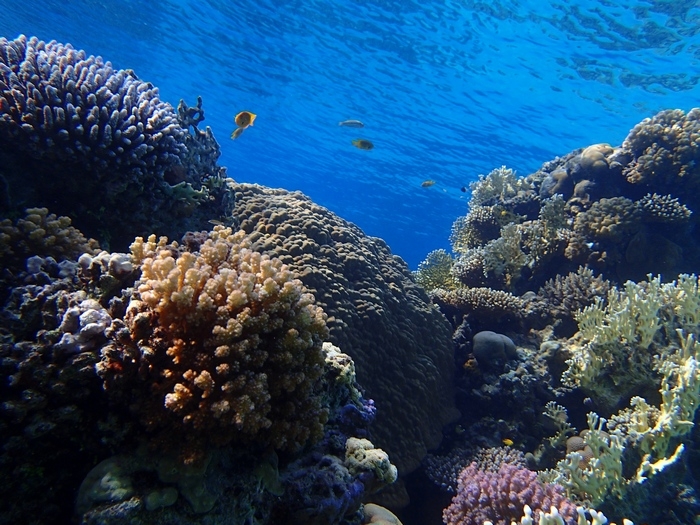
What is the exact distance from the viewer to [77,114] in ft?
12.6

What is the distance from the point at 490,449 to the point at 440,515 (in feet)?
3.88

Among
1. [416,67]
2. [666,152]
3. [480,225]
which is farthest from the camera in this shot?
[416,67]

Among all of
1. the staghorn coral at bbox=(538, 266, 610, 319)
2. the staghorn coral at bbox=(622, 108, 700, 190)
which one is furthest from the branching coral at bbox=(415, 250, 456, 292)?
the staghorn coral at bbox=(622, 108, 700, 190)

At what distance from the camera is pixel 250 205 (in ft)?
22.6

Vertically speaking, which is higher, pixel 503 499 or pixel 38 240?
pixel 38 240

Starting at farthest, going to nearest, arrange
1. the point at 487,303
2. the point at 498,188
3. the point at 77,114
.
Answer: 1. the point at 498,188
2. the point at 487,303
3. the point at 77,114

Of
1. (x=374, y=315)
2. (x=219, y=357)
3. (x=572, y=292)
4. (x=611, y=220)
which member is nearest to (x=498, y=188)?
(x=611, y=220)

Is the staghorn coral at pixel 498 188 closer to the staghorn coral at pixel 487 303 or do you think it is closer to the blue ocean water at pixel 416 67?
the staghorn coral at pixel 487 303

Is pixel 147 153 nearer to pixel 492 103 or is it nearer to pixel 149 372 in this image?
pixel 149 372

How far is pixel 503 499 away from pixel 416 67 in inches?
836

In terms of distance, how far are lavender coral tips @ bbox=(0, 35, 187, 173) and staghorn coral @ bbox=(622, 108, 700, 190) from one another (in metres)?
9.31

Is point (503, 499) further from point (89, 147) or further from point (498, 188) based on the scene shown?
point (498, 188)

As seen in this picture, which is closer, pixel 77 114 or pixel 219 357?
pixel 219 357

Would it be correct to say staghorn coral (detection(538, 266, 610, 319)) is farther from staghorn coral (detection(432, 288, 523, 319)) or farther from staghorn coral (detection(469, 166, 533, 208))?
staghorn coral (detection(469, 166, 533, 208))
